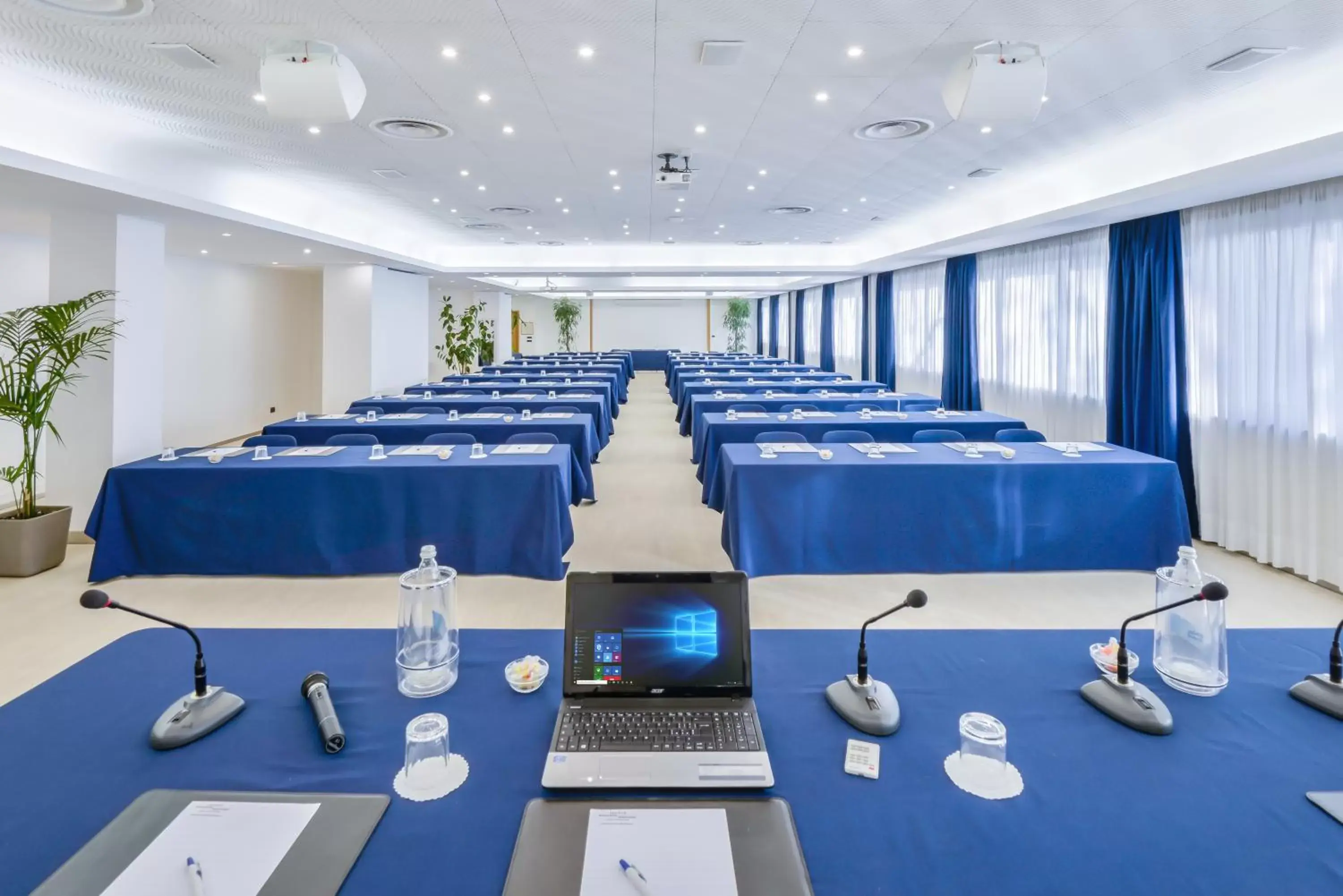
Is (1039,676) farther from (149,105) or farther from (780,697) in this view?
(149,105)

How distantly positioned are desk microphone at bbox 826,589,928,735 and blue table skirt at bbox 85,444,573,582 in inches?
129

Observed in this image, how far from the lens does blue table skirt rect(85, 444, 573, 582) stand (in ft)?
15.2

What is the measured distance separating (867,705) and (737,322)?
84.5ft

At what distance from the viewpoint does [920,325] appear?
1345 centimetres

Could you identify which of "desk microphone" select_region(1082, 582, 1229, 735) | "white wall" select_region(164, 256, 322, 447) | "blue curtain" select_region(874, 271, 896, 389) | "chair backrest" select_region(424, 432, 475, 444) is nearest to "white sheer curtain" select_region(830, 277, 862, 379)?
"blue curtain" select_region(874, 271, 896, 389)

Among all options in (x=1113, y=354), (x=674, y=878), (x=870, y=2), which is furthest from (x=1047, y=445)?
(x=674, y=878)

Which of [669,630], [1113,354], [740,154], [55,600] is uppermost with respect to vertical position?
[740,154]

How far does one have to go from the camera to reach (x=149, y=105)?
4.95 metres

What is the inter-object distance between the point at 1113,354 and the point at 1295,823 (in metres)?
7.07

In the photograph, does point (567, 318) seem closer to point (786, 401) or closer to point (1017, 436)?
point (786, 401)

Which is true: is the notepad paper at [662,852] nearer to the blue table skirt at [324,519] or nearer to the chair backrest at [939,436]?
the blue table skirt at [324,519]

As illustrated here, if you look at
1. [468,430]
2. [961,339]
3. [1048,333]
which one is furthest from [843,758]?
[961,339]

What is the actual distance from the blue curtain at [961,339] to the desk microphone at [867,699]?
10.3 metres

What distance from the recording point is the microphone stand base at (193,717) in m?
1.40
